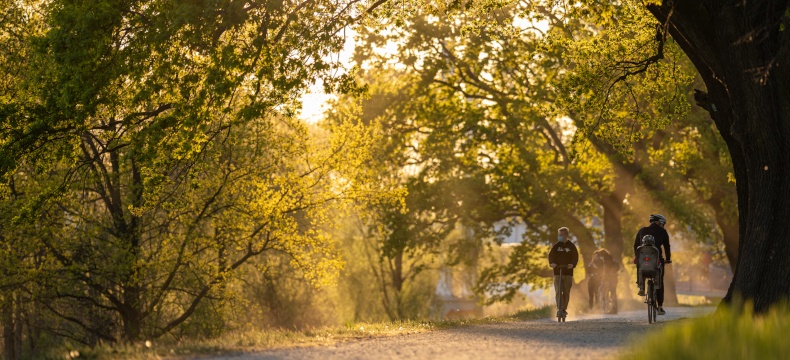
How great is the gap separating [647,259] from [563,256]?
3.12 meters

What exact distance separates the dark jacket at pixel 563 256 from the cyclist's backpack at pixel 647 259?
2.92 metres

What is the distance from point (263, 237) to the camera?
1098 inches

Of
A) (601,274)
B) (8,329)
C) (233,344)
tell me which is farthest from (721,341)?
(8,329)

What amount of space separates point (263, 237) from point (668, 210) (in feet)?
49.7

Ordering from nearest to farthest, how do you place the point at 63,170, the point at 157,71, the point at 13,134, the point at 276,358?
the point at 276,358, the point at 157,71, the point at 13,134, the point at 63,170

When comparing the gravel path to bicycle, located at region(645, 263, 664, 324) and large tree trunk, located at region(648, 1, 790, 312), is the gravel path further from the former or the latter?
bicycle, located at region(645, 263, 664, 324)

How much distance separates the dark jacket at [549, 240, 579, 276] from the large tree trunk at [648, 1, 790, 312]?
5.91m

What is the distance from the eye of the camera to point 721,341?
8.91m

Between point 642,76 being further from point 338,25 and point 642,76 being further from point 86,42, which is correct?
point 86,42

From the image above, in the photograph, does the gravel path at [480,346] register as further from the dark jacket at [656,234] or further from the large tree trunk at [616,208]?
the large tree trunk at [616,208]

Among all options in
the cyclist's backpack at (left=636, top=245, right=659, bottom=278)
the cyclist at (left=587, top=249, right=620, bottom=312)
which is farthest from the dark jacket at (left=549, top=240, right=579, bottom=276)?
the cyclist at (left=587, top=249, right=620, bottom=312)

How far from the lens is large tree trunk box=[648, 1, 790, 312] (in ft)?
49.9

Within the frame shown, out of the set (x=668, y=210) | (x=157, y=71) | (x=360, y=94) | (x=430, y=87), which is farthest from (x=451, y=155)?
(x=157, y=71)

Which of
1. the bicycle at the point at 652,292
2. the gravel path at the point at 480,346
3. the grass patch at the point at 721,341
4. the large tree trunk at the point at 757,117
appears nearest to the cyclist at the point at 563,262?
the bicycle at the point at 652,292
